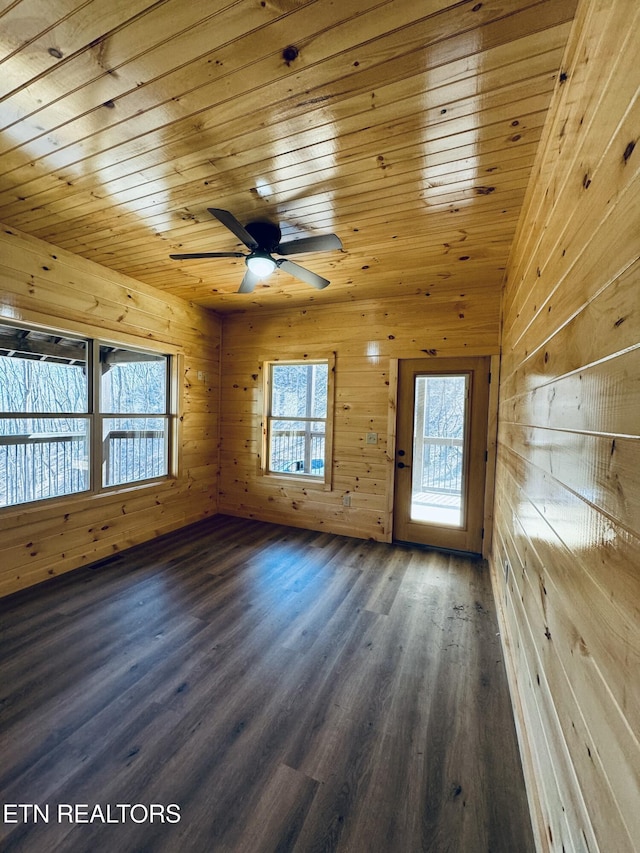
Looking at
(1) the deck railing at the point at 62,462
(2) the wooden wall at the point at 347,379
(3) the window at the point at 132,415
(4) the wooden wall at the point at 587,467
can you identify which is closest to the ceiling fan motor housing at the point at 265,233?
(4) the wooden wall at the point at 587,467

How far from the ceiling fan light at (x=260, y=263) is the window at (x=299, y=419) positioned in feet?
6.00

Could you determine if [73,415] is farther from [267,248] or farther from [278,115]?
[278,115]

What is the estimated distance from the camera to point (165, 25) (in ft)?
3.95

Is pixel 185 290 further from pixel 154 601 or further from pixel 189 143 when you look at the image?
pixel 154 601

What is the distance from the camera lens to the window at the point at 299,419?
14.3 ft

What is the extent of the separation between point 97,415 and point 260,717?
289 cm

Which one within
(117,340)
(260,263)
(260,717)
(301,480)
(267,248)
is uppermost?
(267,248)

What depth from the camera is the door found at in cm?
355

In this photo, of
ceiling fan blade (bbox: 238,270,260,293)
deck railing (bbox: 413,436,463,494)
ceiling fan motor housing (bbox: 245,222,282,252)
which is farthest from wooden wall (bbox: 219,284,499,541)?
ceiling fan motor housing (bbox: 245,222,282,252)

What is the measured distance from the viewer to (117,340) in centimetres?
343

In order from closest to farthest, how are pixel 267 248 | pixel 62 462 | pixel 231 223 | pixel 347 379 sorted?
pixel 231 223, pixel 267 248, pixel 62 462, pixel 347 379

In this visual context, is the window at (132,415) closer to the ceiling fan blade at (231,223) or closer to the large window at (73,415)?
the large window at (73,415)

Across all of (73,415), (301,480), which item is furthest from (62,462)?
(301,480)

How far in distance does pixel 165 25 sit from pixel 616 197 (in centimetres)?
156
